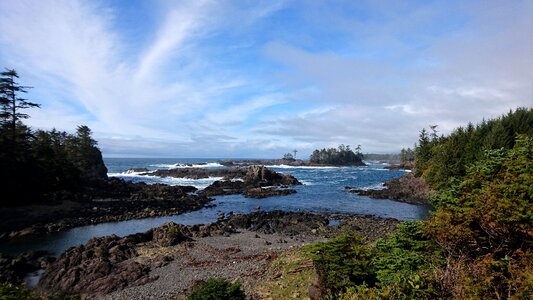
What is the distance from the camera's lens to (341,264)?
10.9 metres

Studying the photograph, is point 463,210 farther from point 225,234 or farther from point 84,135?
point 84,135

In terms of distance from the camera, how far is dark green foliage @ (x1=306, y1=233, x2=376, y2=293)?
10.3 metres

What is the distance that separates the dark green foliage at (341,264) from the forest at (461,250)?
30 millimetres

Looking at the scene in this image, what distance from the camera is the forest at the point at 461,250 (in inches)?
256

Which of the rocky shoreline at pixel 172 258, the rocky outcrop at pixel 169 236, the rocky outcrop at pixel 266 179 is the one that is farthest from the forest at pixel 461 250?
the rocky outcrop at pixel 266 179

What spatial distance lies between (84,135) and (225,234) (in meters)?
48.3

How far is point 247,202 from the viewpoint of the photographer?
49.7 meters

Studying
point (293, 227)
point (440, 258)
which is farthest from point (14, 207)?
point (440, 258)

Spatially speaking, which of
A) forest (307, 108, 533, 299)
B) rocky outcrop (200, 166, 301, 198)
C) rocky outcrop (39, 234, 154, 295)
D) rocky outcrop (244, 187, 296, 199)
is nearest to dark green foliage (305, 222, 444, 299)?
forest (307, 108, 533, 299)

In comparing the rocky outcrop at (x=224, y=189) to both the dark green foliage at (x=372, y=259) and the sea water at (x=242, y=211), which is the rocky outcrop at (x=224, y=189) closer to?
the sea water at (x=242, y=211)

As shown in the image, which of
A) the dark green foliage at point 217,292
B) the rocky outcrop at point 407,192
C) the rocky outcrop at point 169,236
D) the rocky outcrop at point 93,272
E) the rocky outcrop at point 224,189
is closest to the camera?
the dark green foliage at point 217,292

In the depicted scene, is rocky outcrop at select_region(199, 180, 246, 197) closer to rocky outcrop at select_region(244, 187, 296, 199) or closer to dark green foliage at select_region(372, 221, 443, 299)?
rocky outcrop at select_region(244, 187, 296, 199)

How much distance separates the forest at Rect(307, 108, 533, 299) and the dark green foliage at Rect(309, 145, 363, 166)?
152 meters

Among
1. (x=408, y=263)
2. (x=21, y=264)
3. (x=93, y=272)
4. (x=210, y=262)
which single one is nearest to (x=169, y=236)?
(x=210, y=262)
